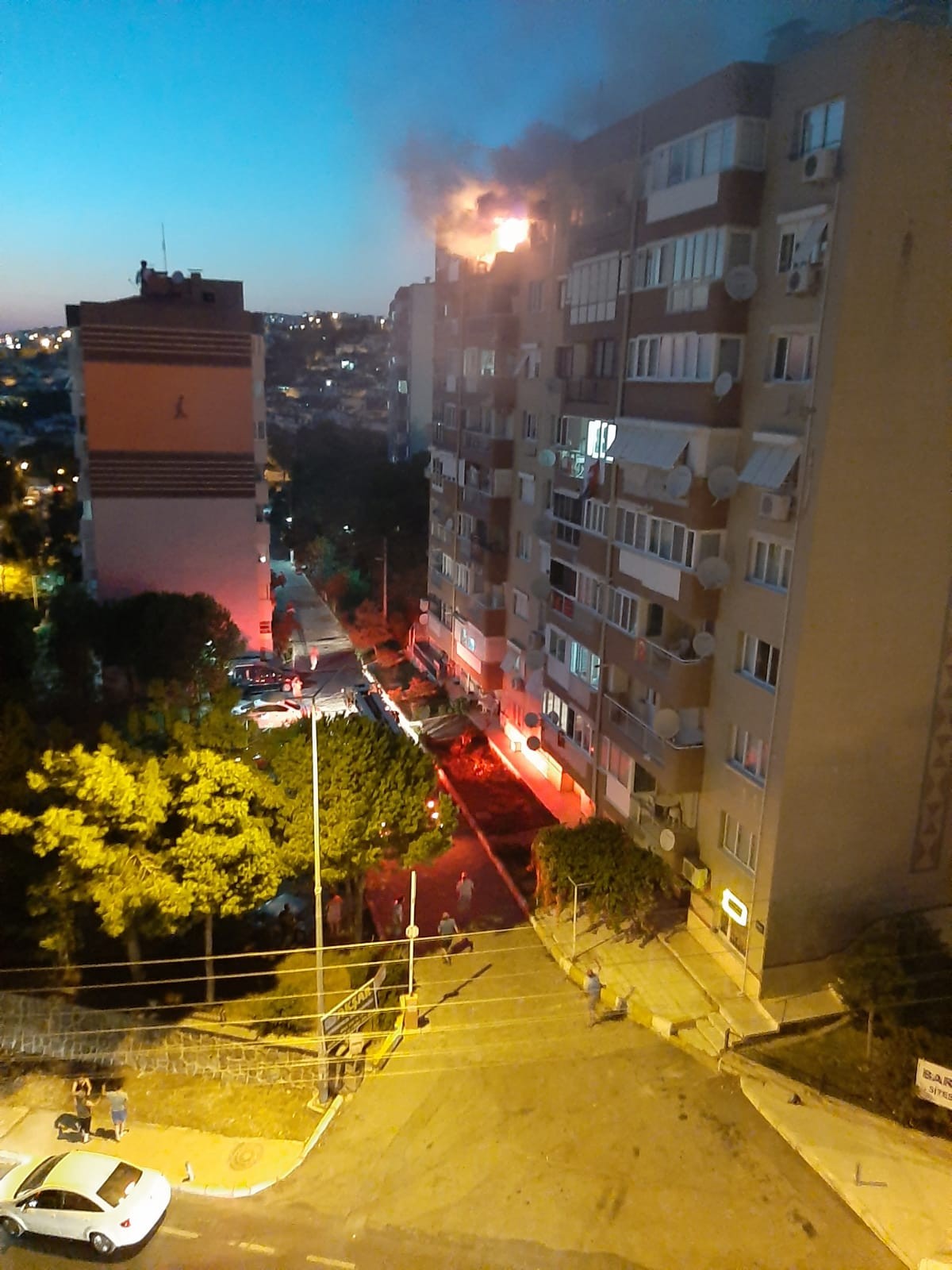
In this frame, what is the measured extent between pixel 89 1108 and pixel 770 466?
1680 cm

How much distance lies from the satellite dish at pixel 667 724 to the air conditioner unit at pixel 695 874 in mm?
2820

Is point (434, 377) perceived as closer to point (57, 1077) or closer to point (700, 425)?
point (700, 425)

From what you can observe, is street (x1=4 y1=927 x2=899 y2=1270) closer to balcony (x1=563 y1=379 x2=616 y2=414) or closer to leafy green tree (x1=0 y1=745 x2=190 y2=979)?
leafy green tree (x1=0 y1=745 x2=190 y2=979)

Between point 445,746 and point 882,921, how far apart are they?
1627 cm

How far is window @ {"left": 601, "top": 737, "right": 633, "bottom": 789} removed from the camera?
22188mm

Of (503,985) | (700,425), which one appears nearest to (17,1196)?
(503,985)

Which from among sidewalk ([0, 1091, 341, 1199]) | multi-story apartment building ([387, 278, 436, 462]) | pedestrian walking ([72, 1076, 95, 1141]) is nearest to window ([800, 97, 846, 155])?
sidewalk ([0, 1091, 341, 1199])

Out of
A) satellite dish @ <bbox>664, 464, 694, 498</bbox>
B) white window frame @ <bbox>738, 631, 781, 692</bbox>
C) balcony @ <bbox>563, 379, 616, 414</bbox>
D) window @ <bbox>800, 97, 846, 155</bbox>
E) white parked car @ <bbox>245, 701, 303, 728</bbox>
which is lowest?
white parked car @ <bbox>245, 701, 303, 728</bbox>

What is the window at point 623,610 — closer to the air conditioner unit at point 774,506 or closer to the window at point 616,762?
the window at point 616,762

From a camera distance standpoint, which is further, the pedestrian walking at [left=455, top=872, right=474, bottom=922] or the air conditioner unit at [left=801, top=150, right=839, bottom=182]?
the pedestrian walking at [left=455, top=872, right=474, bottom=922]

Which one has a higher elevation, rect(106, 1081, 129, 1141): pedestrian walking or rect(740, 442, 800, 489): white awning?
rect(740, 442, 800, 489): white awning

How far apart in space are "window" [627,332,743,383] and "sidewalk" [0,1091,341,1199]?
617 inches

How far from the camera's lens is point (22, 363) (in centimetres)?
12912

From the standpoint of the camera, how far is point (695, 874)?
19578mm
